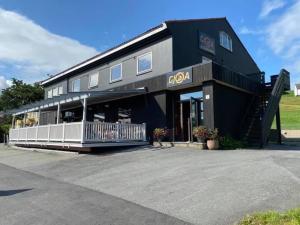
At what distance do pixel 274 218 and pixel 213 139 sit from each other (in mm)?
9445

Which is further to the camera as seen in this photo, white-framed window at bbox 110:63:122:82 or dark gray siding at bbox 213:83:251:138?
white-framed window at bbox 110:63:122:82

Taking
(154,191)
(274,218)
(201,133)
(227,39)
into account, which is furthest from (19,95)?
(274,218)

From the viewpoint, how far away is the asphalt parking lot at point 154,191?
565cm

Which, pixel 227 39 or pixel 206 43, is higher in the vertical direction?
pixel 227 39

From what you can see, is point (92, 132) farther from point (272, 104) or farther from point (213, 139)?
point (272, 104)

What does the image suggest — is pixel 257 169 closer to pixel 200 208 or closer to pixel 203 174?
pixel 203 174

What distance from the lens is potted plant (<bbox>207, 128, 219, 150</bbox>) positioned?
14.0 m

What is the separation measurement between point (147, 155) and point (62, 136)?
217 inches

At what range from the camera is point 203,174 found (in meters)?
8.49

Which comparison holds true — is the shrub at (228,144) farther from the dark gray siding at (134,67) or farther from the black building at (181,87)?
Result: the dark gray siding at (134,67)

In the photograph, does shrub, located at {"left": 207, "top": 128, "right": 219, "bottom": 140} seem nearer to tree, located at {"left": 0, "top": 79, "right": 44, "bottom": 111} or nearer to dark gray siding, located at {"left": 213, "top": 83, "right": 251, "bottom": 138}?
dark gray siding, located at {"left": 213, "top": 83, "right": 251, "bottom": 138}

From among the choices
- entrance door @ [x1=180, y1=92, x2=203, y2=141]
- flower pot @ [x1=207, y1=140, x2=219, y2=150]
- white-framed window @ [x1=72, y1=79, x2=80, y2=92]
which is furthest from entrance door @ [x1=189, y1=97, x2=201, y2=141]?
white-framed window @ [x1=72, y1=79, x2=80, y2=92]

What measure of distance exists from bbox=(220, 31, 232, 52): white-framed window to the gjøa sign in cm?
761

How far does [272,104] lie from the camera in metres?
17.1
